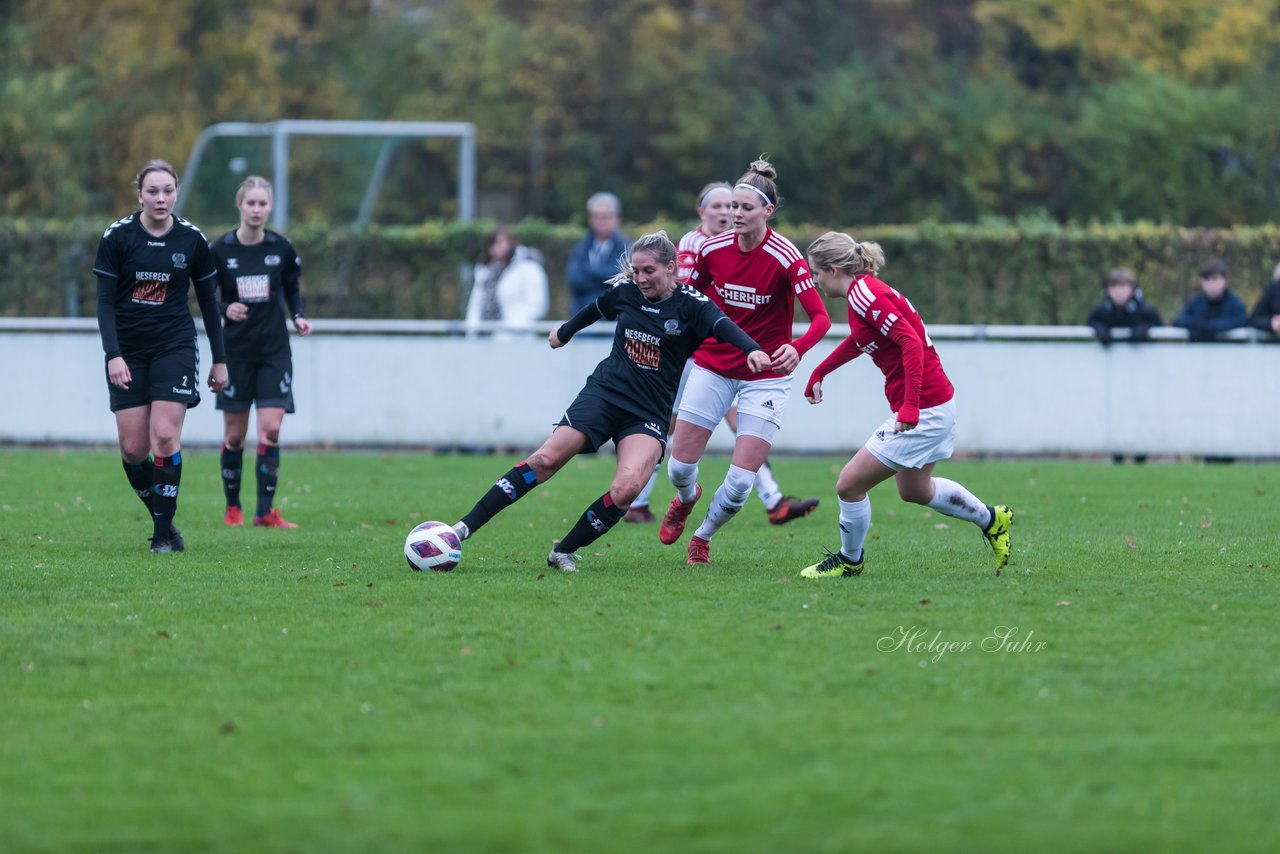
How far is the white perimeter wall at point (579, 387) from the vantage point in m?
16.5

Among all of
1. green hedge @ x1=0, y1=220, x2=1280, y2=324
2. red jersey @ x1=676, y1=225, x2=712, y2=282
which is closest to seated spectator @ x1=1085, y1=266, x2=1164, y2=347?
green hedge @ x1=0, y1=220, x2=1280, y2=324

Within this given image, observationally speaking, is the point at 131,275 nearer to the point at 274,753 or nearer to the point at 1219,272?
the point at 274,753

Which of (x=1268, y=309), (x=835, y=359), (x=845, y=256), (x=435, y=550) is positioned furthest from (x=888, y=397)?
(x=1268, y=309)

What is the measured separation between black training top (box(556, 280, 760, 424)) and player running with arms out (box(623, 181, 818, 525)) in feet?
1.34

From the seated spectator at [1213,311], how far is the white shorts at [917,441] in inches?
357

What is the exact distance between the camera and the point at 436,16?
42.8 meters

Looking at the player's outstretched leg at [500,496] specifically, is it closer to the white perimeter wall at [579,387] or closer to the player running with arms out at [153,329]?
the player running with arms out at [153,329]

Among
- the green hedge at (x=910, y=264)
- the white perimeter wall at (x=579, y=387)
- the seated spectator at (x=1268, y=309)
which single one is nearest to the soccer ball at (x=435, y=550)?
the white perimeter wall at (x=579, y=387)

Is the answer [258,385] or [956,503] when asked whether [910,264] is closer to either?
[258,385]

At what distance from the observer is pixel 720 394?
948 centimetres

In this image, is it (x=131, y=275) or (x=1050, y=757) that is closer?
(x=1050, y=757)

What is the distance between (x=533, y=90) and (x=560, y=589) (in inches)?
1273

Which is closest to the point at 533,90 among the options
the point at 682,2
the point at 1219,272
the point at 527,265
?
the point at 682,2

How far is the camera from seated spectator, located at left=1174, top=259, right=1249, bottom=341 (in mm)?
16547
